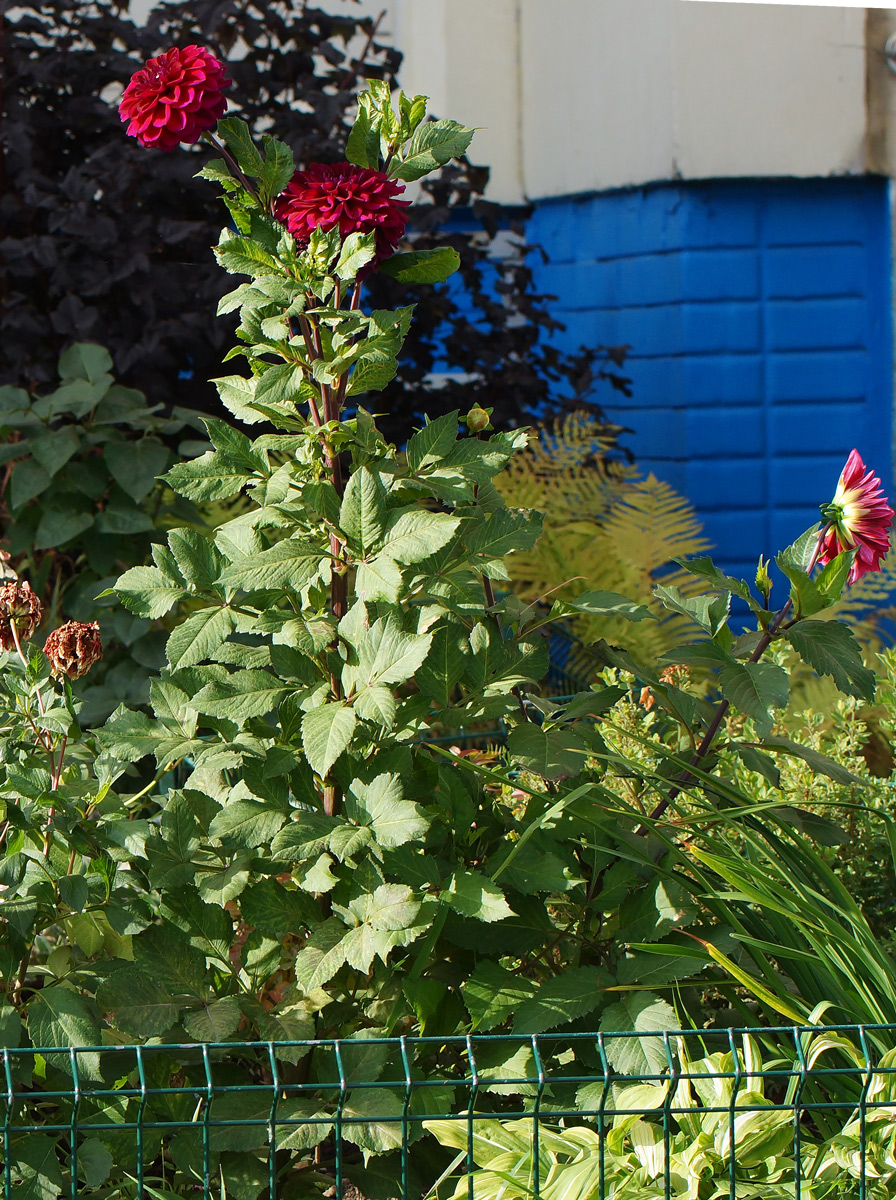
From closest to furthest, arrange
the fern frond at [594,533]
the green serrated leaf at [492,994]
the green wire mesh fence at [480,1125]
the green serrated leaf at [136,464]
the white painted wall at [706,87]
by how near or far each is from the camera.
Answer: the green wire mesh fence at [480,1125] → the green serrated leaf at [492,994] → the green serrated leaf at [136,464] → the fern frond at [594,533] → the white painted wall at [706,87]

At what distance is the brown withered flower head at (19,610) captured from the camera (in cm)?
135

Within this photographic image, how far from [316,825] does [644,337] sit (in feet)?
13.8

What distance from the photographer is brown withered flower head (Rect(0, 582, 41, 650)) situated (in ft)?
4.44

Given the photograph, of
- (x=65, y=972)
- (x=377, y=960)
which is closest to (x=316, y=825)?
(x=377, y=960)

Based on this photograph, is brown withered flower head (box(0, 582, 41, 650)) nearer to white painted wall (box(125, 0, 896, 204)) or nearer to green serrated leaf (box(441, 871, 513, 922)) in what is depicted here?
green serrated leaf (box(441, 871, 513, 922))

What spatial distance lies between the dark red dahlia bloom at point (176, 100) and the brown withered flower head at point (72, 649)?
0.52 meters

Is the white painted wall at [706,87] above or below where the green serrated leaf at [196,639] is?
above

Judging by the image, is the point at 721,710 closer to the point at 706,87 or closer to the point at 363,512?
the point at 363,512

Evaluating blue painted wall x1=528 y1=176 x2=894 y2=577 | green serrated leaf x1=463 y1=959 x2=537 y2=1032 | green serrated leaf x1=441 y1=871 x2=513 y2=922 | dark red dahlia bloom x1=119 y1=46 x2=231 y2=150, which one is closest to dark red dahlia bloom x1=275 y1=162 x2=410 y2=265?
dark red dahlia bloom x1=119 y1=46 x2=231 y2=150

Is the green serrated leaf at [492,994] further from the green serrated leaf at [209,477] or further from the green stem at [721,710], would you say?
the green serrated leaf at [209,477]

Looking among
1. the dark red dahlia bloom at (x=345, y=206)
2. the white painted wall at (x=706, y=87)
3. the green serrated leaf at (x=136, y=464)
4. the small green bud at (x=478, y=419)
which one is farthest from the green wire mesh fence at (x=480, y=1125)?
the white painted wall at (x=706, y=87)

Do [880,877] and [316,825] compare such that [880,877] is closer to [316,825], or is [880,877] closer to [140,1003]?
[316,825]

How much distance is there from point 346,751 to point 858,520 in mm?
606

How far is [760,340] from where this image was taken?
4.91 m
